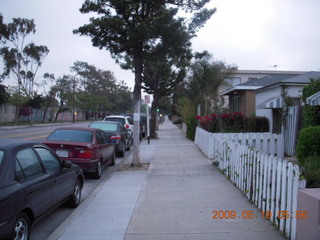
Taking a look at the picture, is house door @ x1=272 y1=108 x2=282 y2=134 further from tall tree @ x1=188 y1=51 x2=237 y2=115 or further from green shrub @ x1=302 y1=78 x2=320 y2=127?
tall tree @ x1=188 y1=51 x2=237 y2=115

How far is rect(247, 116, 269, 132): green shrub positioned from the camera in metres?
15.0

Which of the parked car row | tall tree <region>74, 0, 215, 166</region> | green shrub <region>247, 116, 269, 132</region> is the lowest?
the parked car row

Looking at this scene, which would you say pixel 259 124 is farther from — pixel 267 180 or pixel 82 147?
pixel 267 180

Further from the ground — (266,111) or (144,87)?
(144,87)

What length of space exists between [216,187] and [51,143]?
4.45 m

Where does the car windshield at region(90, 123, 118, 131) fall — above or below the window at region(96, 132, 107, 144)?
above

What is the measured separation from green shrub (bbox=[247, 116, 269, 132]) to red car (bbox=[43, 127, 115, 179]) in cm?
795

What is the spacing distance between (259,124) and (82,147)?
939 cm

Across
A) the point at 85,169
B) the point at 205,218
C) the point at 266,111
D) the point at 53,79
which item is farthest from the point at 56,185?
the point at 53,79

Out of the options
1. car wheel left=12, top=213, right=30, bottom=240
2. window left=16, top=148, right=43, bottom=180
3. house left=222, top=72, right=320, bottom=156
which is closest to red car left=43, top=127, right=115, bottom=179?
window left=16, top=148, right=43, bottom=180

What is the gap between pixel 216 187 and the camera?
7535mm

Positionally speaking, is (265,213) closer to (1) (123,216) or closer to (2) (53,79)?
(1) (123,216)

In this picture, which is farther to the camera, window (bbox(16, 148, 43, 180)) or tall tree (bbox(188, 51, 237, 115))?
tall tree (bbox(188, 51, 237, 115))

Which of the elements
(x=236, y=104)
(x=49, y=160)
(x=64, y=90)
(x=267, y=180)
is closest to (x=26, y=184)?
(x=49, y=160)
